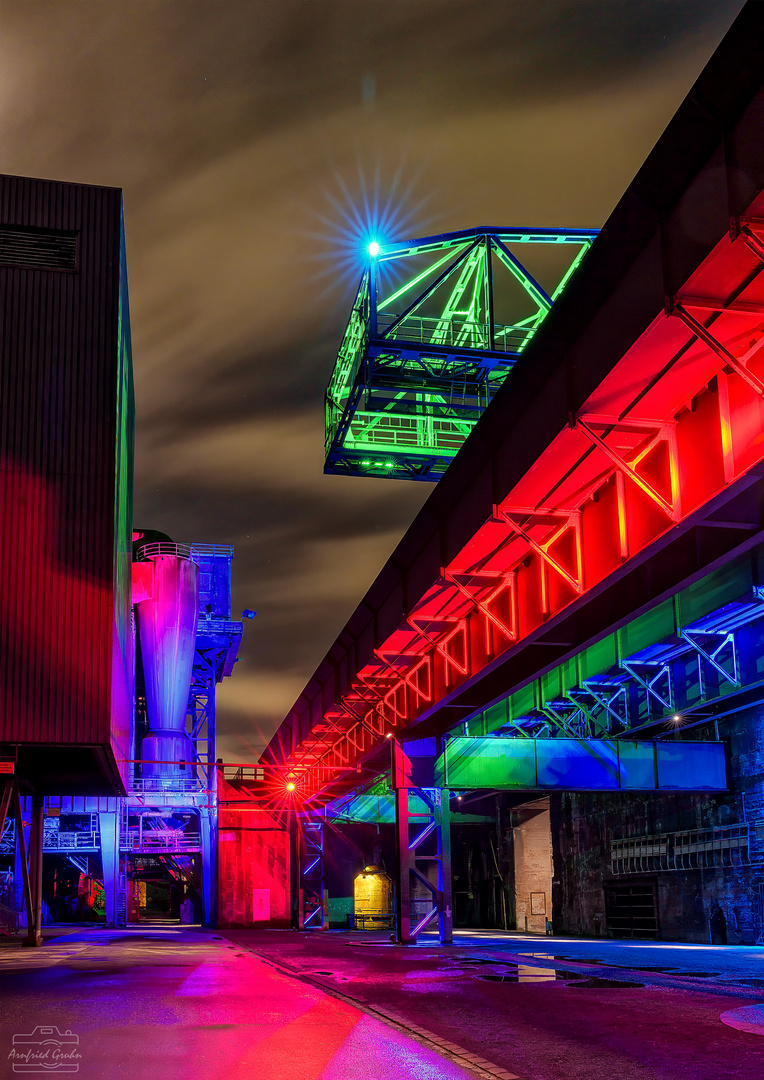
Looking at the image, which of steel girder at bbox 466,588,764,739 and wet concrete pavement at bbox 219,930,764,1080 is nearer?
wet concrete pavement at bbox 219,930,764,1080

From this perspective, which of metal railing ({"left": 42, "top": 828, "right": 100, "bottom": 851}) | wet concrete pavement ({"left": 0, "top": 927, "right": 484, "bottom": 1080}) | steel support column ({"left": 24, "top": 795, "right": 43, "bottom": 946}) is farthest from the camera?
metal railing ({"left": 42, "top": 828, "right": 100, "bottom": 851})

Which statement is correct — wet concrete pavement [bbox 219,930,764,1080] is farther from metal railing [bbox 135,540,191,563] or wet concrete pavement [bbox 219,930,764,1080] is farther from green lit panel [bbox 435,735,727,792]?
metal railing [bbox 135,540,191,563]

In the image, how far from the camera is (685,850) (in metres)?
25.9

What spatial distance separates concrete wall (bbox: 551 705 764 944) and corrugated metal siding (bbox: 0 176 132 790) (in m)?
14.7

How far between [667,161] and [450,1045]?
25.3 feet

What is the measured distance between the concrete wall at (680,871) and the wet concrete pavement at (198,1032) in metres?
13.0

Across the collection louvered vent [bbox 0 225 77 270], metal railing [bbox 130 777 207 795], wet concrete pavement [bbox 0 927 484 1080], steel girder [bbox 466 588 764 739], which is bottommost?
wet concrete pavement [bbox 0 927 484 1080]

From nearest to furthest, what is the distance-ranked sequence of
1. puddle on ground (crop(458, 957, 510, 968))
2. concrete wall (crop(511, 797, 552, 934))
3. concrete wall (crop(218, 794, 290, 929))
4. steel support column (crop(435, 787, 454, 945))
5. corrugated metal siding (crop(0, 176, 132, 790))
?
puddle on ground (crop(458, 957, 510, 968)) < corrugated metal siding (crop(0, 176, 132, 790)) < steel support column (crop(435, 787, 454, 945)) < concrete wall (crop(511, 797, 552, 934)) < concrete wall (crop(218, 794, 290, 929))

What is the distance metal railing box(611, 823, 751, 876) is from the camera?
77.6 feet

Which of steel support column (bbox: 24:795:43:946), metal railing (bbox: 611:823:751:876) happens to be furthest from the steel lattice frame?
steel support column (bbox: 24:795:43:946)

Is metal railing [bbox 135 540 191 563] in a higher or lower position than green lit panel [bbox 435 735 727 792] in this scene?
higher

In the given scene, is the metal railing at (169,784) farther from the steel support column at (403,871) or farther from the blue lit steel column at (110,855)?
the steel support column at (403,871)

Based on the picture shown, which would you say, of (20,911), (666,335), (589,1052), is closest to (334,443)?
(666,335)

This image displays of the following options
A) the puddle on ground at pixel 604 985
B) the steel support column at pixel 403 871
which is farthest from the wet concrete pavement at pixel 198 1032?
the steel support column at pixel 403 871
